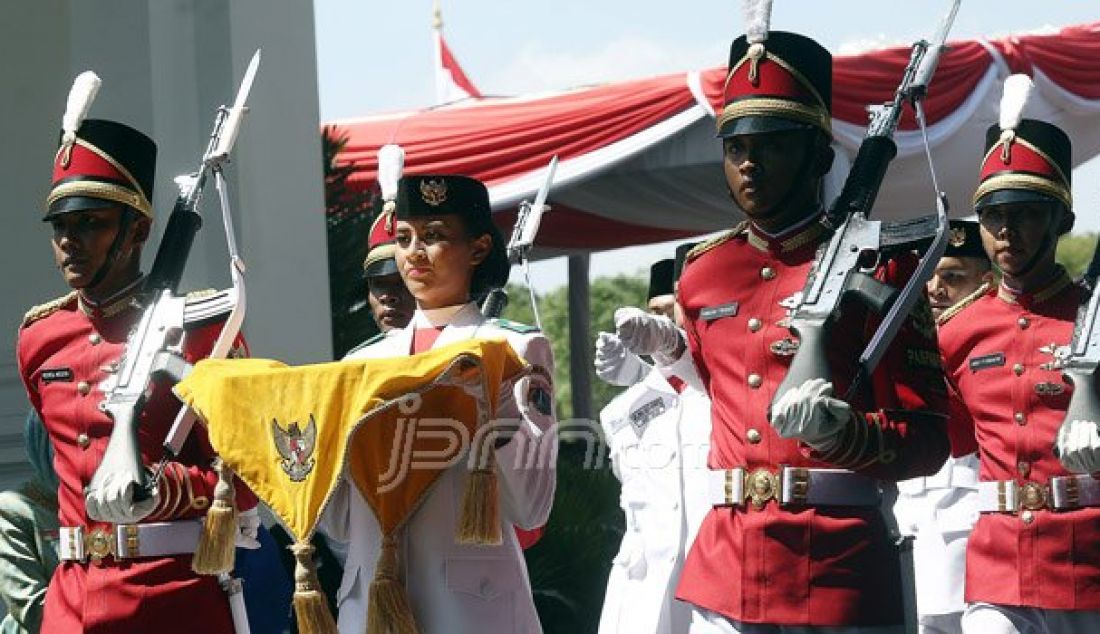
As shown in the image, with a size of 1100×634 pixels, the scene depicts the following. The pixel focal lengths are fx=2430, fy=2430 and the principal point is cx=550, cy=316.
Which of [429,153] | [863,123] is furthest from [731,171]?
[429,153]

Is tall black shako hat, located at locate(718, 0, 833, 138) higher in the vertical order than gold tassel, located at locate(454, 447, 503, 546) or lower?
higher

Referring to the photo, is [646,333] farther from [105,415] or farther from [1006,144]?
[1006,144]

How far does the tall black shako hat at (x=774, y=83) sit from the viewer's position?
6.29m

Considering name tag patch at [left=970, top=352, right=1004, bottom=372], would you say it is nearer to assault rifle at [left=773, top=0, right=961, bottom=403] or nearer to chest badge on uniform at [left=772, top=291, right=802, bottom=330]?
assault rifle at [left=773, top=0, right=961, bottom=403]

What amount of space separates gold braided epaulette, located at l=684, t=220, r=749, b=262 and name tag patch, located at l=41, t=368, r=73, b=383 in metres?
1.79

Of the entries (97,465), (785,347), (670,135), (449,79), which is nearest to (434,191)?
(785,347)

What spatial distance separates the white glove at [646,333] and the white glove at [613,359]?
28.1 inches

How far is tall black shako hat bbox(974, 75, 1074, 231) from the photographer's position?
7.71 meters

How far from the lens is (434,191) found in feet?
20.4

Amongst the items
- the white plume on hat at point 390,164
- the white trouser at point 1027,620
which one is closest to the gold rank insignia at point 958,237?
the white trouser at point 1027,620

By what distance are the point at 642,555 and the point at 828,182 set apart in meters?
4.59

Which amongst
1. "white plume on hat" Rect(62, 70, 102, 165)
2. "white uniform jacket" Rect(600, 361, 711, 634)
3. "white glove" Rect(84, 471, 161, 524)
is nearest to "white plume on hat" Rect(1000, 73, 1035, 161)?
"white uniform jacket" Rect(600, 361, 711, 634)

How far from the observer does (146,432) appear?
6715 millimetres

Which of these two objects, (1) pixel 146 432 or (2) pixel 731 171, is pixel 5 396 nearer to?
(1) pixel 146 432
